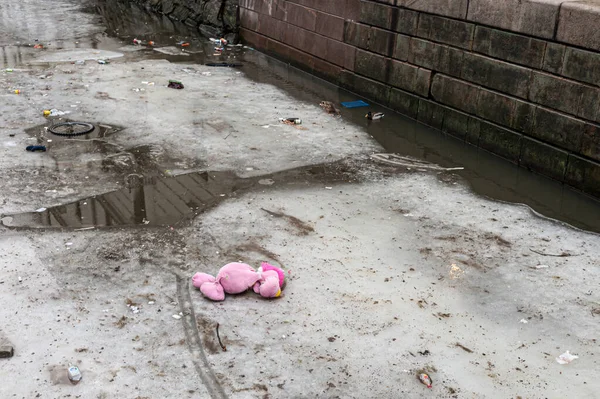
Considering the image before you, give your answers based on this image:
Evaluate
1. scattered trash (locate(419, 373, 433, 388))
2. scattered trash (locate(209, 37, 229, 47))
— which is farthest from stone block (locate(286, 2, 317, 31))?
scattered trash (locate(419, 373, 433, 388))

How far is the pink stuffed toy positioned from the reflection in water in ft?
4.12

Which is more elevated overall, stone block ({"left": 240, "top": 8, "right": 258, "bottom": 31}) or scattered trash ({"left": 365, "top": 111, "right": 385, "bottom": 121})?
stone block ({"left": 240, "top": 8, "right": 258, "bottom": 31})

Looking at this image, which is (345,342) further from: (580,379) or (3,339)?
(3,339)

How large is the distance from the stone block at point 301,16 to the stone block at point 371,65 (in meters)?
1.62

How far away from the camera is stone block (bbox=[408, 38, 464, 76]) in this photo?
27.9 feet

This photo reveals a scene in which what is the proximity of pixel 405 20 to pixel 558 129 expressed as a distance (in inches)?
126

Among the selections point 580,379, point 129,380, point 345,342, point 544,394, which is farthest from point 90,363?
point 580,379

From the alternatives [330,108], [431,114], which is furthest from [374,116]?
[431,114]

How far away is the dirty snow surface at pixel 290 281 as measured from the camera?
409 centimetres

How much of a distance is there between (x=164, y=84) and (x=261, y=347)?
712 centimetres

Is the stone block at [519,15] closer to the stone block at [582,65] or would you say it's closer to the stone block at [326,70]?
the stone block at [582,65]

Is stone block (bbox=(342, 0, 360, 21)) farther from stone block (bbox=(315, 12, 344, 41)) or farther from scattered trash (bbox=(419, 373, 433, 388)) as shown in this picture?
scattered trash (bbox=(419, 373, 433, 388))

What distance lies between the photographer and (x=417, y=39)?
9.15 meters

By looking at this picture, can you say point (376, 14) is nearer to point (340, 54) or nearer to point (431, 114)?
point (340, 54)
